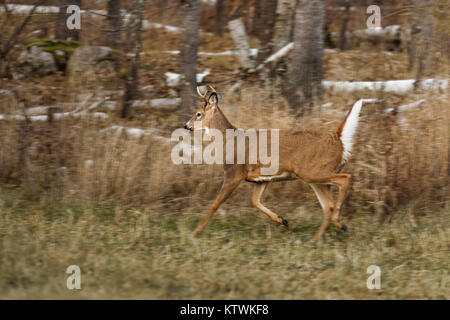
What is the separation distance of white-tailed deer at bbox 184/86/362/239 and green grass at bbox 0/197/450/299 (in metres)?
0.36

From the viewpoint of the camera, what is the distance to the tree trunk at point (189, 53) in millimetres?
10273

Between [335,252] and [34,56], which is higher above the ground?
[34,56]

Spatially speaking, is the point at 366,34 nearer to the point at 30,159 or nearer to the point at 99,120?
the point at 99,120

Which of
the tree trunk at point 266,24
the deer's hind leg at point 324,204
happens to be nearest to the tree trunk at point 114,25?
the tree trunk at point 266,24

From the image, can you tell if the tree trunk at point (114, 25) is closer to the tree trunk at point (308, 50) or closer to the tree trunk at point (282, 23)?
the tree trunk at point (282, 23)

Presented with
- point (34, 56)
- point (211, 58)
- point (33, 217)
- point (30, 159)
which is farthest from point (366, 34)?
point (33, 217)

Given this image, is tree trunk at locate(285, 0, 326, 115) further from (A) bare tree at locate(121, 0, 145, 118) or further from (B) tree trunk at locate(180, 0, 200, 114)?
(A) bare tree at locate(121, 0, 145, 118)

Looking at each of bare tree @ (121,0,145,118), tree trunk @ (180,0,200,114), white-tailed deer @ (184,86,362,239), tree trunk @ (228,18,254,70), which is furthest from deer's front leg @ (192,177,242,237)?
tree trunk @ (228,18,254,70)

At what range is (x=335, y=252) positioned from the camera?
23.2ft

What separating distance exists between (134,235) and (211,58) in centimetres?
944

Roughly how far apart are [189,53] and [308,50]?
2.16 m

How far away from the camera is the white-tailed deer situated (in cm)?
748

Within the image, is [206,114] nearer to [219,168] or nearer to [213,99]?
[213,99]

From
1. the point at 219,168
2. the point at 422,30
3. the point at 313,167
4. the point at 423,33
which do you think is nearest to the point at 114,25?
the point at 219,168
